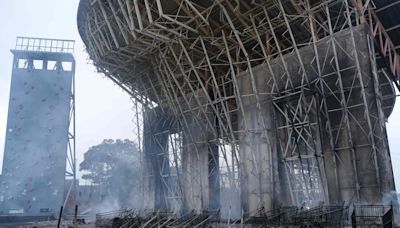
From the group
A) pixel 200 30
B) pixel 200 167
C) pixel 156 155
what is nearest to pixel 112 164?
pixel 156 155

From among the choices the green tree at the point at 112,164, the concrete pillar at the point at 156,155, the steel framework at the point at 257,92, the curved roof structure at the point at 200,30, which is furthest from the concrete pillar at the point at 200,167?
the green tree at the point at 112,164

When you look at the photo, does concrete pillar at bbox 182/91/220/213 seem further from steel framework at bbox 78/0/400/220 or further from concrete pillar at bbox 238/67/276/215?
concrete pillar at bbox 238/67/276/215

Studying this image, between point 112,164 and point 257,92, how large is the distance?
40.9 metres

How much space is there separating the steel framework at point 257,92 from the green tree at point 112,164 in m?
25.8

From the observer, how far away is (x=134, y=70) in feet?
67.7

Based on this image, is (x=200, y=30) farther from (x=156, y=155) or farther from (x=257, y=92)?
(x=156, y=155)

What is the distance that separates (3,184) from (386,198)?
39.0 meters

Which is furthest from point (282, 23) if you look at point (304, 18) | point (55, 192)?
point (55, 192)

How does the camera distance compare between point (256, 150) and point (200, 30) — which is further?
point (200, 30)

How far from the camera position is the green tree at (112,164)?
155 feet

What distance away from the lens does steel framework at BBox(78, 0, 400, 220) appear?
41.6 ft

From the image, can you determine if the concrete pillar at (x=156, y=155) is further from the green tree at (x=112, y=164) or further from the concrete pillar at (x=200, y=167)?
the green tree at (x=112, y=164)

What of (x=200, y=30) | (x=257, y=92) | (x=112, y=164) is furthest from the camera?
(x=112, y=164)

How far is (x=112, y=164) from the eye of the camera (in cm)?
5247
